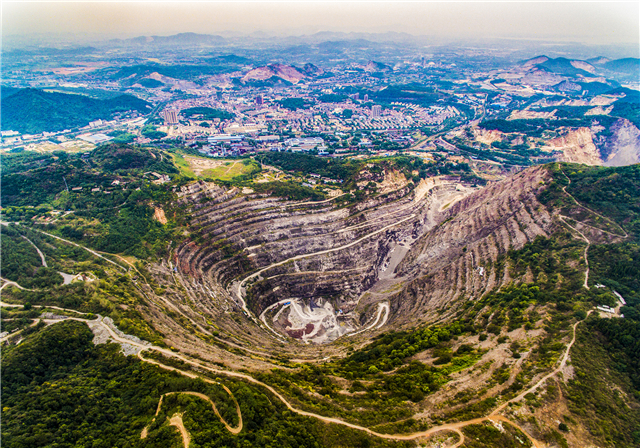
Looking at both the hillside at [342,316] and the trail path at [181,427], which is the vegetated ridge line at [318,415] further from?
the trail path at [181,427]

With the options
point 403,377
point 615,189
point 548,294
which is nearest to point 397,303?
point 548,294

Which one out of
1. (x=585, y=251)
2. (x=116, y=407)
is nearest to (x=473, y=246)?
(x=585, y=251)

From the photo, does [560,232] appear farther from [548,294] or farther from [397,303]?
[397,303]

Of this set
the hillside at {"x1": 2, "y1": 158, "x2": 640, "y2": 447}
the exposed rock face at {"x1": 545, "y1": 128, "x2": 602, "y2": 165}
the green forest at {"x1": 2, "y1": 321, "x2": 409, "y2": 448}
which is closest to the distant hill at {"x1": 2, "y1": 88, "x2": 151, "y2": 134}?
the hillside at {"x1": 2, "y1": 158, "x2": 640, "y2": 447}

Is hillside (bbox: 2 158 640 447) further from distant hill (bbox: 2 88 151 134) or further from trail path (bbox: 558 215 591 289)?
distant hill (bbox: 2 88 151 134)

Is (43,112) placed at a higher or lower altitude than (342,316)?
higher

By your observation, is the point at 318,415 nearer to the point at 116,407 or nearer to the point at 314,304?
the point at 116,407
